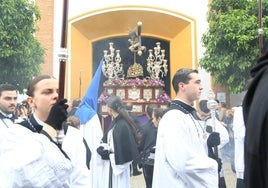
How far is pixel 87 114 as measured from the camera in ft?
22.2

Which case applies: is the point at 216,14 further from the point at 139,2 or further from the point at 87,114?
the point at 87,114

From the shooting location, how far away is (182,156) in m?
3.53

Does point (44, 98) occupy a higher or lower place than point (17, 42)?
lower

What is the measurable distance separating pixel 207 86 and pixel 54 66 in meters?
5.22

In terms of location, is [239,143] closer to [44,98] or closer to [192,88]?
[192,88]

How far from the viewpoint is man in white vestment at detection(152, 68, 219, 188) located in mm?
3533

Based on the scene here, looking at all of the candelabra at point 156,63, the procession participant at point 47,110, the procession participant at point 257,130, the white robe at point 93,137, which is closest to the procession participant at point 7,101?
the white robe at point 93,137

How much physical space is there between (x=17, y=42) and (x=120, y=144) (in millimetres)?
6743

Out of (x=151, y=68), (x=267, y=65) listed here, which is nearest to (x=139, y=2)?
(x=151, y=68)

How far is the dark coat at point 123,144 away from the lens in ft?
19.7

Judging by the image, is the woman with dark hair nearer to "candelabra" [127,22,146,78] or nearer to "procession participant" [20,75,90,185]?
"procession participant" [20,75,90,185]

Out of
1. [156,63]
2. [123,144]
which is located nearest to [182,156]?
[123,144]

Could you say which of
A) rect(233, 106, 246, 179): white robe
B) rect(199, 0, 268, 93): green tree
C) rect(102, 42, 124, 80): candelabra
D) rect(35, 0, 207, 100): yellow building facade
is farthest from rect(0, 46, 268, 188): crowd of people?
rect(35, 0, 207, 100): yellow building facade

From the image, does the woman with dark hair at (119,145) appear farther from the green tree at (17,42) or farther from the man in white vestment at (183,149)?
the green tree at (17,42)
